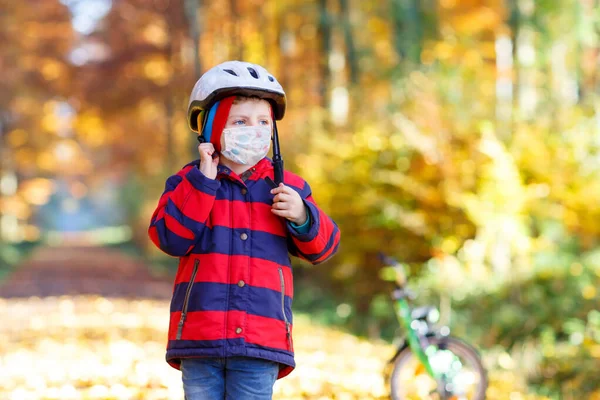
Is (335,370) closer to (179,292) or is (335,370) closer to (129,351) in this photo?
(129,351)

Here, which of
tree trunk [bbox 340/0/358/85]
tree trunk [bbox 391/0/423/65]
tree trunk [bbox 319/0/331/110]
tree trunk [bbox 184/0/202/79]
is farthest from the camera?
tree trunk [bbox 184/0/202/79]

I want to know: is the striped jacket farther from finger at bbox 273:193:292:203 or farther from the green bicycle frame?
the green bicycle frame

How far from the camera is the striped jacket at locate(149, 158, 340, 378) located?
3.10 m

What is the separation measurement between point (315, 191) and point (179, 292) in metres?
8.11

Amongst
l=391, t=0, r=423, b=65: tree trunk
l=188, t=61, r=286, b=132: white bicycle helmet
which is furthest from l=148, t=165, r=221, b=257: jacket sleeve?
l=391, t=0, r=423, b=65: tree trunk

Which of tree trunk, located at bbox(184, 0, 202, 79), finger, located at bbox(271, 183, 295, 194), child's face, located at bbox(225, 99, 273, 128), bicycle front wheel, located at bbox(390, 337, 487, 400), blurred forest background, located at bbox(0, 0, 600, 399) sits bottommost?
bicycle front wheel, located at bbox(390, 337, 487, 400)

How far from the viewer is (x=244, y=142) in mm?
3207

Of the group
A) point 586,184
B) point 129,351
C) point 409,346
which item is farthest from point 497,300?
point 129,351

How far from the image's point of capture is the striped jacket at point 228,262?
3.10 meters

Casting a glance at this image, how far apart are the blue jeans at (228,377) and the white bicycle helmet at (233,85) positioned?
98 cm

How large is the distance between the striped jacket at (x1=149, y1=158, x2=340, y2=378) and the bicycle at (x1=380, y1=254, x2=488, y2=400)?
206 centimetres

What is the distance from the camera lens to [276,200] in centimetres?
319

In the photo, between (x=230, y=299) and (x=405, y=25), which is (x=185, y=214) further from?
(x=405, y=25)

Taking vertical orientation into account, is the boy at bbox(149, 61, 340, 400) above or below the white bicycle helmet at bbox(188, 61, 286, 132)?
below
